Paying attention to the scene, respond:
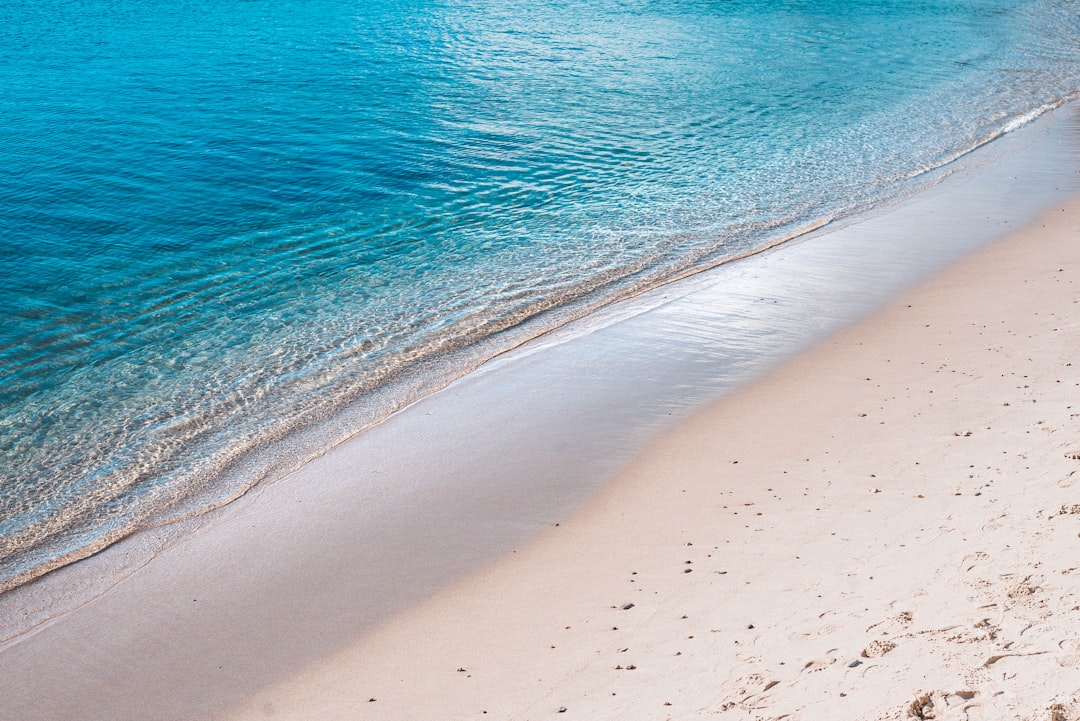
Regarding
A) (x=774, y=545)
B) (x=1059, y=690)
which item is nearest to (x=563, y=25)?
(x=774, y=545)

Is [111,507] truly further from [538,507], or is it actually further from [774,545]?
[774,545]

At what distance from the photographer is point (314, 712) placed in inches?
204

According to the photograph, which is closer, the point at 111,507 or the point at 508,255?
the point at 111,507

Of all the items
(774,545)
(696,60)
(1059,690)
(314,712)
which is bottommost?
(314,712)

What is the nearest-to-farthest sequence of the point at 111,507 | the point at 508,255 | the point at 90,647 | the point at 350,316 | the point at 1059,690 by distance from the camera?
the point at 1059,690 → the point at 90,647 → the point at 111,507 → the point at 350,316 → the point at 508,255

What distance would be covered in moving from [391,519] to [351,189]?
989cm

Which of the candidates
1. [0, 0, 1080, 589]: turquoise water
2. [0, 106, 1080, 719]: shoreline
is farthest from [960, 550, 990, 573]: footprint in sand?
[0, 0, 1080, 589]: turquoise water

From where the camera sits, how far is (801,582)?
5414 mm

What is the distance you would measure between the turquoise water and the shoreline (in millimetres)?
576

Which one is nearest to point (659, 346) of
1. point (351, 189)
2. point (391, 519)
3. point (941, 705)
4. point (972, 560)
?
point (391, 519)

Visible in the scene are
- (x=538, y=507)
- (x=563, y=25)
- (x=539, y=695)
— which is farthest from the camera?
(x=563, y=25)

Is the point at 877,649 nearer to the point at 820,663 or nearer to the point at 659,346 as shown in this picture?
the point at 820,663

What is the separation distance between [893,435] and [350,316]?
6.38m

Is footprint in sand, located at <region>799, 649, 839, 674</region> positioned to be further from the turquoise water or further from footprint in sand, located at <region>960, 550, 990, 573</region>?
the turquoise water
